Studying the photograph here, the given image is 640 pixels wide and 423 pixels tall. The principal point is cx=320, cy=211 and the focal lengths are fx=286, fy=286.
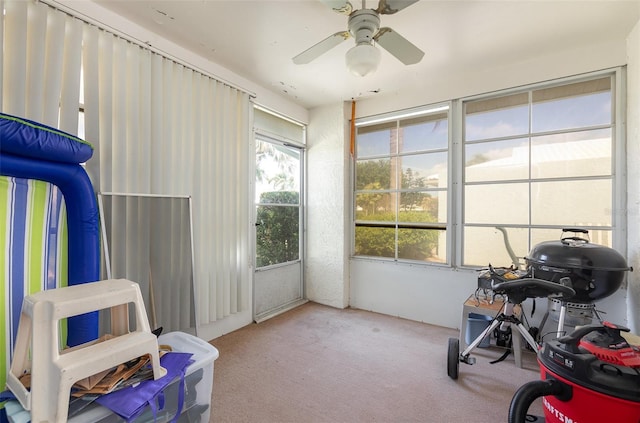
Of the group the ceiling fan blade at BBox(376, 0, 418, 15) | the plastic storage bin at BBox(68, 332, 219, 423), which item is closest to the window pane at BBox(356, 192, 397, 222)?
the ceiling fan blade at BBox(376, 0, 418, 15)

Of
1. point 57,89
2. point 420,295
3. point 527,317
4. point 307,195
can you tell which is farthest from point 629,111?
point 57,89

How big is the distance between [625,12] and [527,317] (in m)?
2.63

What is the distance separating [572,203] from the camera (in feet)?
8.93

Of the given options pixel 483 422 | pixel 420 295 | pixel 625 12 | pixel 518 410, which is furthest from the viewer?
pixel 420 295

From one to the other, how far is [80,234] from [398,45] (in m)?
2.35

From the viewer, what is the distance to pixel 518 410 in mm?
1111

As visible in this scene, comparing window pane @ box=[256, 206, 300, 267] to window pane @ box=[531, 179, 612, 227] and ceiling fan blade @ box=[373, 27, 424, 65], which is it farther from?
window pane @ box=[531, 179, 612, 227]

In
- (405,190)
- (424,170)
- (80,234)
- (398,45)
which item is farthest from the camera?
(405,190)

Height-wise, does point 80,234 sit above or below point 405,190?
below

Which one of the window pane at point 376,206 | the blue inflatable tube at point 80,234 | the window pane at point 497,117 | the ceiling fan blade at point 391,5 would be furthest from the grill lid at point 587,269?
the blue inflatable tube at point 80,234

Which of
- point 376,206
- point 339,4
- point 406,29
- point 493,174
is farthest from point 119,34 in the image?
point 493,174

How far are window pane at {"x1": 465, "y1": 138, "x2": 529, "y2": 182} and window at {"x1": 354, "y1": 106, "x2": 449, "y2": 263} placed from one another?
27cm

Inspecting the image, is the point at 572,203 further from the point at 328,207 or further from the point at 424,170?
the point at 328,207

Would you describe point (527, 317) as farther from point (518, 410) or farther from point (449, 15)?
point (449, 15)
